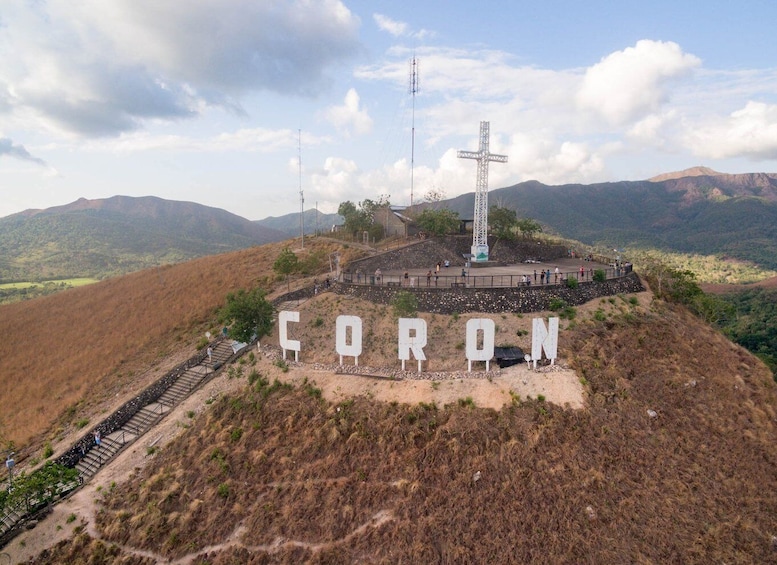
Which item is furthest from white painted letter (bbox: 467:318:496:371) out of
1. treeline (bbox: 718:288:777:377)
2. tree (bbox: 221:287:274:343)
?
treeline (bbox: 718:288:777:377)

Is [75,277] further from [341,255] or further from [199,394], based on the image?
[199,394]

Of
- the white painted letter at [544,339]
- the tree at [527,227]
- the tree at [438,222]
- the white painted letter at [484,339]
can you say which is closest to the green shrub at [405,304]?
the white painted letter at [484,339]

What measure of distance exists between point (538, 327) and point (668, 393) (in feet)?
31.6

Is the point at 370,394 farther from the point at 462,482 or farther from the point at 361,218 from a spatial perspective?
the point at 361,218

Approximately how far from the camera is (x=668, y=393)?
2681cm

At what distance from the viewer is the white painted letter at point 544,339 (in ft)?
87.4

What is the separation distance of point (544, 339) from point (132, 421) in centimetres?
2896

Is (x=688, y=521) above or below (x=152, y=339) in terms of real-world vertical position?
below

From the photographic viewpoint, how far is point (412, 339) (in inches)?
1063

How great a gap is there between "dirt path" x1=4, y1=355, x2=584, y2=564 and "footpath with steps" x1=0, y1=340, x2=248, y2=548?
82 centimetres

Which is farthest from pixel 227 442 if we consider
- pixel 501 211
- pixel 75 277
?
pixel 75 277

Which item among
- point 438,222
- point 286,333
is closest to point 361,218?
point 438,222

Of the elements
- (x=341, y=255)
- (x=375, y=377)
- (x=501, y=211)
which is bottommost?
(x=375, y=377)

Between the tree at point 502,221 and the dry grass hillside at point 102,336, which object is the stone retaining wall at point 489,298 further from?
the dry grass hillside at point 102,336
